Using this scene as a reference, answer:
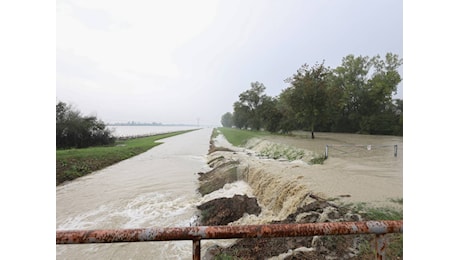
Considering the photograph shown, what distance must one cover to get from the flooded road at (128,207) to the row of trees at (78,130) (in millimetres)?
8292

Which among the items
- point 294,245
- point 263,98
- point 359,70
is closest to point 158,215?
point 294,245

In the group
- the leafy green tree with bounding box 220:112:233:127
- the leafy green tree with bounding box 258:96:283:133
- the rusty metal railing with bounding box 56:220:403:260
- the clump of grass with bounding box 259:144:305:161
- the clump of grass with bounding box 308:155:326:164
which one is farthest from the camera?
the leafy green tree with bounding box 220:112:233:127

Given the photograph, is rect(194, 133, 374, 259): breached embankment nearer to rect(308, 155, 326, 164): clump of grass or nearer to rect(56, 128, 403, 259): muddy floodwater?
rect(56, 128, 403, 259): muddy floodwater

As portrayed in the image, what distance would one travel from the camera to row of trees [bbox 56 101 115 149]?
17078 millimetres

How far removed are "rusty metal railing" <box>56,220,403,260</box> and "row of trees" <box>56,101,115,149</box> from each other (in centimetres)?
1969

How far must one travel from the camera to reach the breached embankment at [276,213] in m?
3.11

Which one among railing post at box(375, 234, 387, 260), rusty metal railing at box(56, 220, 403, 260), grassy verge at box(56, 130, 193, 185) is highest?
rusty metal railing at box(56, 220, 403, 260)

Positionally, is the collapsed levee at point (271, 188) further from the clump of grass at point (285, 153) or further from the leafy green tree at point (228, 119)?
the leafy green tree at point (228, 119)

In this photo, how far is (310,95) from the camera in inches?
798

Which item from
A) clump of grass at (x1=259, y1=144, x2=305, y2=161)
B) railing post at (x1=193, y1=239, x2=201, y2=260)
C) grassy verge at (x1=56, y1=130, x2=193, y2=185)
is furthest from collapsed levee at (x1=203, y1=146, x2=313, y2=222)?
grassy verge at (x1=56, y1=130, x2=193, y2=185)

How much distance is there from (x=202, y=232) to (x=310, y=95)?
840 inches

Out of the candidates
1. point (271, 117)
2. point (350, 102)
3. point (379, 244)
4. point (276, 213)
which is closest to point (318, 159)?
point (276, 213)

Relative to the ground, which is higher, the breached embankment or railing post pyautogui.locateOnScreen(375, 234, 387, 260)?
railing post pyautogui.locateOnScreen(375, 234, 387, 260)

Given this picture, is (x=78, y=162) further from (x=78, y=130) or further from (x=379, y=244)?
(x=379, y=244)
